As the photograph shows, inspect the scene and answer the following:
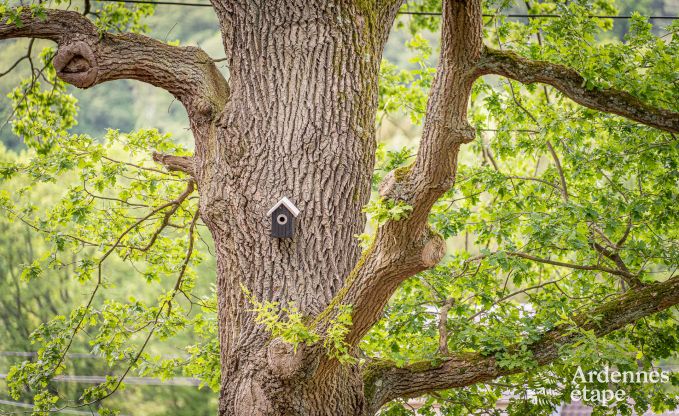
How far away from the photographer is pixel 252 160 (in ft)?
12.0

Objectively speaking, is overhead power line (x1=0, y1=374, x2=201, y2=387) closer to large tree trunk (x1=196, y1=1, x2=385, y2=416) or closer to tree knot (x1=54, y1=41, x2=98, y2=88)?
large tree trunk (x1=196, y1=1, x2=385, y2=416)

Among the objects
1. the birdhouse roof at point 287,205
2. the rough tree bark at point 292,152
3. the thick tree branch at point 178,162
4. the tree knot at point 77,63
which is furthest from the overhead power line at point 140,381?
the birdhouse roof at point 287,205

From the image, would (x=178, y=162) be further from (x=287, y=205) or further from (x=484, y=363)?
(x=484, y=363)

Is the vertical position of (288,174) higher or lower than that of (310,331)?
higher

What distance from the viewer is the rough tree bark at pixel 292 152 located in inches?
139

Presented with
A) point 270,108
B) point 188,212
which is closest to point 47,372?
point 188,212

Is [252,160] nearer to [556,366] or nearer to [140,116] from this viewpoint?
[556,366]

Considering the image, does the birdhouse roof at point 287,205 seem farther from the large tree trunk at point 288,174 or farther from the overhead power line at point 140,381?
the overhead power line at point 140,381

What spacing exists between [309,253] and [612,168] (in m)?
2.42

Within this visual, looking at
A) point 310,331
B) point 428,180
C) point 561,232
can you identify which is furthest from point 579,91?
point 310,331

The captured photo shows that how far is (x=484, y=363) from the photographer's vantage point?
384 centimetres

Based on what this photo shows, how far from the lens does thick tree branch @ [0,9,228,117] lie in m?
3.63

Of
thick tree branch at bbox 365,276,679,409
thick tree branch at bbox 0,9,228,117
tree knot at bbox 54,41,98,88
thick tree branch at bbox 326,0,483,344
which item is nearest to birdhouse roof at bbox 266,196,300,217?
thick tree branch at bbox 326,0,483,344

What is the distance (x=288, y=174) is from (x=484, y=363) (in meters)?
1.32
